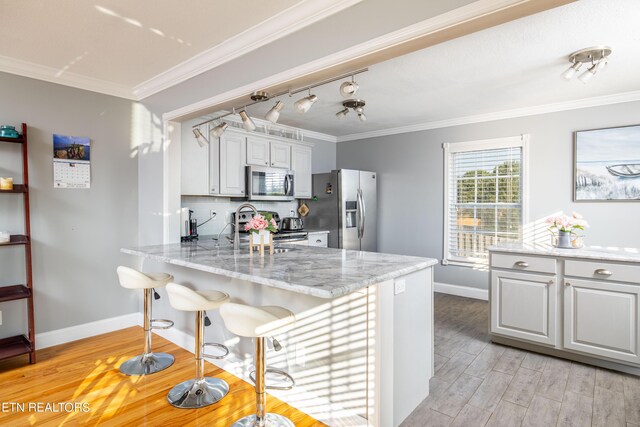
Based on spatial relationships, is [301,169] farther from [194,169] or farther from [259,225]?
[259,225]

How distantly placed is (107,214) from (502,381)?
3.84m

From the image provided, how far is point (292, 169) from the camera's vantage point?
513cm

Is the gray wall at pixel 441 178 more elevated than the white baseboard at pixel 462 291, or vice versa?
the gray wall at pixel 441 178

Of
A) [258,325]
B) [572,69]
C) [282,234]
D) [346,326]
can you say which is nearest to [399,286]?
[346,326]

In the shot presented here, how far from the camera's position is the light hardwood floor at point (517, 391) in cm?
214

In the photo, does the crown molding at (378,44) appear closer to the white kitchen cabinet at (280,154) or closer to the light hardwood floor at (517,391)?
the white kitchen cabinet at (280,154)

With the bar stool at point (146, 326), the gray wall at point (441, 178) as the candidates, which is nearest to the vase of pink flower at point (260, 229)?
the bar stool at point (146, 326)

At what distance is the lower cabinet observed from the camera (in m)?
2.63

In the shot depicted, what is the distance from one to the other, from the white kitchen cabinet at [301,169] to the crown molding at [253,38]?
7.25 feet

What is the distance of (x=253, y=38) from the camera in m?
2.39

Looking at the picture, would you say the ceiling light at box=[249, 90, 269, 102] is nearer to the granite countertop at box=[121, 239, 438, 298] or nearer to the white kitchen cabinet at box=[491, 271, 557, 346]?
the granite countertop at box=[121, 239, 438, 298]

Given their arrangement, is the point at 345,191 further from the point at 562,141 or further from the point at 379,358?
the point at 379,358

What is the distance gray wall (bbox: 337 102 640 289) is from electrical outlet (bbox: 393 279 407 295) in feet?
10.3

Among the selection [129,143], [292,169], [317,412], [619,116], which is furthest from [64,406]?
[619,116]
